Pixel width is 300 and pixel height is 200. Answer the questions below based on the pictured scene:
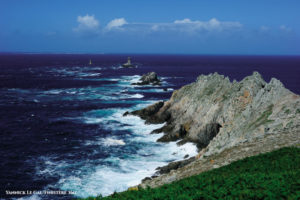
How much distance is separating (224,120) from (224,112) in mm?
1513

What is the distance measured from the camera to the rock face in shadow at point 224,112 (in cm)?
2870

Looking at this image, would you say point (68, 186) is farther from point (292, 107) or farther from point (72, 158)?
point (292, 107)

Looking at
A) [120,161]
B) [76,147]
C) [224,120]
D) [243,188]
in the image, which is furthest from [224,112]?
[243,188]

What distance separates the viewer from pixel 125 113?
2586 inches

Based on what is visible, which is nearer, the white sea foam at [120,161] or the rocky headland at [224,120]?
the rocky headland at [224,120]

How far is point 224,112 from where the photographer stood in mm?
40969

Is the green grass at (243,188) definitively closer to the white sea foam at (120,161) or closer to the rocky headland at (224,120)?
the rocky headland at (224,120)

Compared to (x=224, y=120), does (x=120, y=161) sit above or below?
below

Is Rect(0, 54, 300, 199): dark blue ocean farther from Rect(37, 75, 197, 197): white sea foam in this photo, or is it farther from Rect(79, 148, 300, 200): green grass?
Rect(79, 148, 300, 200): green grass

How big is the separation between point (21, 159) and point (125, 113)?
29.0 meters

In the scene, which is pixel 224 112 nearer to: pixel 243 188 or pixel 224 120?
pixel 224 120

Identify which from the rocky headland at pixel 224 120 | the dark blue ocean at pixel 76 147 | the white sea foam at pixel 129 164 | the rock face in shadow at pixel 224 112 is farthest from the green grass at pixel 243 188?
the dark blue ocean at pixel 76 147

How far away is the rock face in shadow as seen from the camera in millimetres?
28703

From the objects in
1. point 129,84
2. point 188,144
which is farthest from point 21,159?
point 129,84
